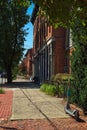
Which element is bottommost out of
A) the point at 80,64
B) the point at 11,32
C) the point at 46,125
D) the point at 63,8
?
the point at 46,125

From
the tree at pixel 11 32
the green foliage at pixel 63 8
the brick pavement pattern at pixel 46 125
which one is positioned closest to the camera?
the green foliage at pixel 63 8

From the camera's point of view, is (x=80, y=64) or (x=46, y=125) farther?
(x=80, y=64)

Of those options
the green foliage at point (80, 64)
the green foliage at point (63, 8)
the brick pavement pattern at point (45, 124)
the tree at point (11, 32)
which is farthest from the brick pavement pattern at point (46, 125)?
the tree at point (11, 32)

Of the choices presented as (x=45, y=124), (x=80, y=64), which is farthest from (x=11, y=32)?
(x=45, y=124)

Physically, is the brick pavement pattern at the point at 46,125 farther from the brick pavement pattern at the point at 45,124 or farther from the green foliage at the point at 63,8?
the green foliage at the point at 63,8

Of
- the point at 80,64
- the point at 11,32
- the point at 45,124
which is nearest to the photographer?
the point at 45,124

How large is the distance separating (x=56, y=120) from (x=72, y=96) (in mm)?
3017

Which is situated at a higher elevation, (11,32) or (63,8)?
(11,32)

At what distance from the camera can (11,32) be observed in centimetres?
5272

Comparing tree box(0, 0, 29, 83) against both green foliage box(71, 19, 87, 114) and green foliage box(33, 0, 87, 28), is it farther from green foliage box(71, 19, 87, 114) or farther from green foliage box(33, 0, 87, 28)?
green foliage box(33, 0, 87, 28)

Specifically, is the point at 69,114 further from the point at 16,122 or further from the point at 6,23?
the point at 6,23

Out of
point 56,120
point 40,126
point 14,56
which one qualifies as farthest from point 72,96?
point 14,56

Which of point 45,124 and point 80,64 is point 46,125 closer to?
point 45,124

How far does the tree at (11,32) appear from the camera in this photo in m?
51.3
